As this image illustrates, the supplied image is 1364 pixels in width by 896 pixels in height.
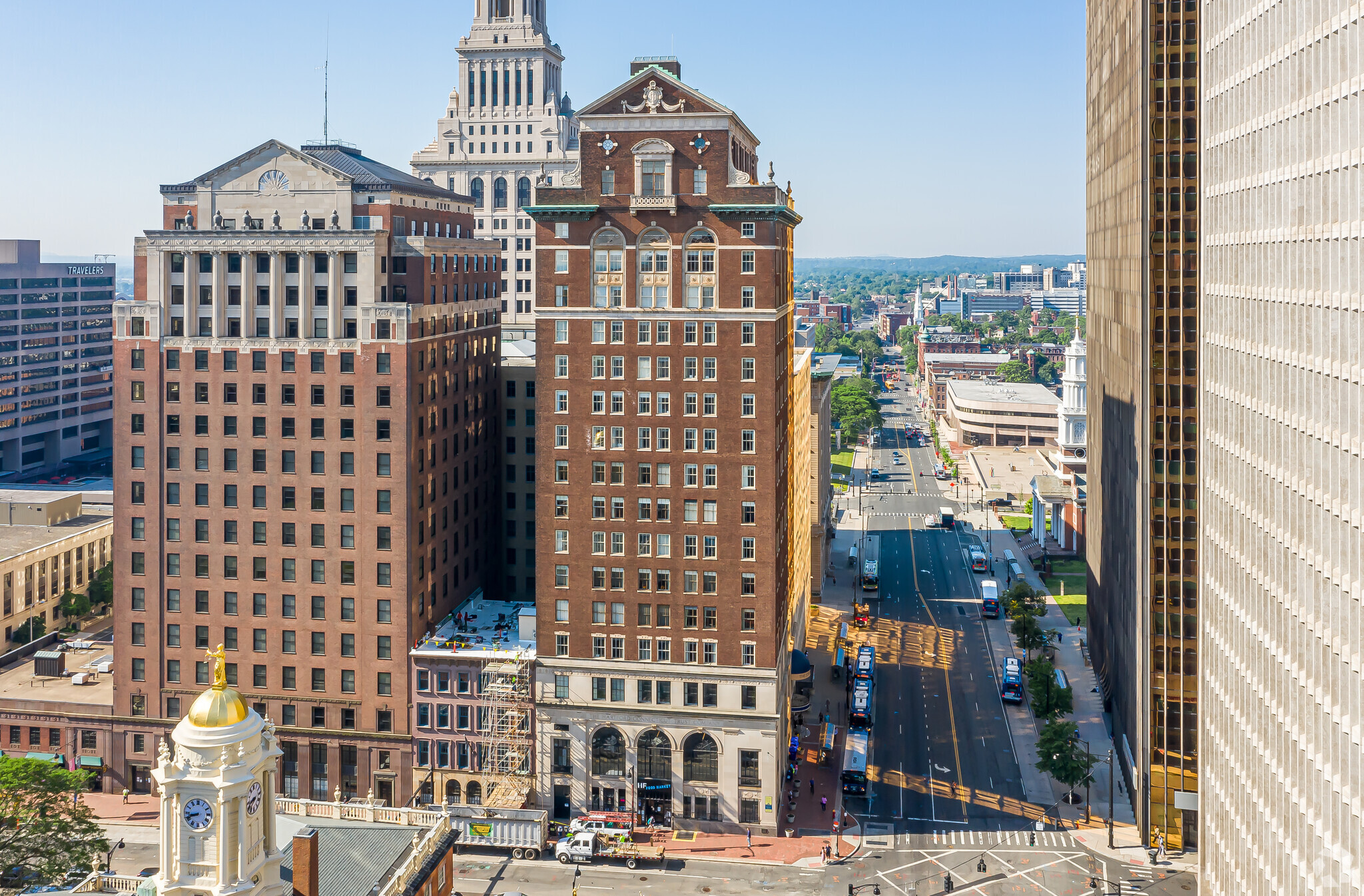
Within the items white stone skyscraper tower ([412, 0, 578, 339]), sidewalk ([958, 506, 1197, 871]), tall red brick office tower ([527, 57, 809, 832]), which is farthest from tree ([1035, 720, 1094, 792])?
white stone skyscraper tower ([412, 0, 578, 339])

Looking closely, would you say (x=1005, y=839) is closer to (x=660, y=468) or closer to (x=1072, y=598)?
(x=660, y=468)

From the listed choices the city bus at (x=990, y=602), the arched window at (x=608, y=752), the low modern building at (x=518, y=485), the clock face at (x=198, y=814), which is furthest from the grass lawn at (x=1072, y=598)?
the clock face at (x=198, y=814)

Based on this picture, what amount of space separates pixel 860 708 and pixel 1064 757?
83.7ft

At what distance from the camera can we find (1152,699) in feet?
343

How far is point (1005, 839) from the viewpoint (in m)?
108

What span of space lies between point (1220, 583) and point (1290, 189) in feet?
100

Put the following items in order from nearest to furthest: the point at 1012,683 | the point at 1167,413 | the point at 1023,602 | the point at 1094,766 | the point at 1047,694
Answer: the point at 1167,413
the point at 1094,766
the point at 1047,694
the point at 1012,683
the point at 1023,602

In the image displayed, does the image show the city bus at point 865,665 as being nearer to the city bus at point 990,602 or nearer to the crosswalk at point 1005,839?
the city bus at point 990,602

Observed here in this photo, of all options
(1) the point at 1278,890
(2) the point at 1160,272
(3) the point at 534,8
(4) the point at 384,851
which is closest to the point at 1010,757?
(2) the point at 1160,272

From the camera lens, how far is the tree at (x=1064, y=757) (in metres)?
113

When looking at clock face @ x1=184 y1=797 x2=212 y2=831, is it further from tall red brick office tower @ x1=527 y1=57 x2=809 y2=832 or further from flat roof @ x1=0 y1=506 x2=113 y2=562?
flat roof @ x1=0 y1=506 x2=113 y2=562

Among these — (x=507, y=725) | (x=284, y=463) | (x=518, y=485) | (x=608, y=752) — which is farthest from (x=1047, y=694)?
(x=284, y=463)

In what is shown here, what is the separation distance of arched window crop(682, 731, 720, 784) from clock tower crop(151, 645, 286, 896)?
5525cm

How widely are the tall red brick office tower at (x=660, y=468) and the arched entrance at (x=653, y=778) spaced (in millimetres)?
Answer: 143
